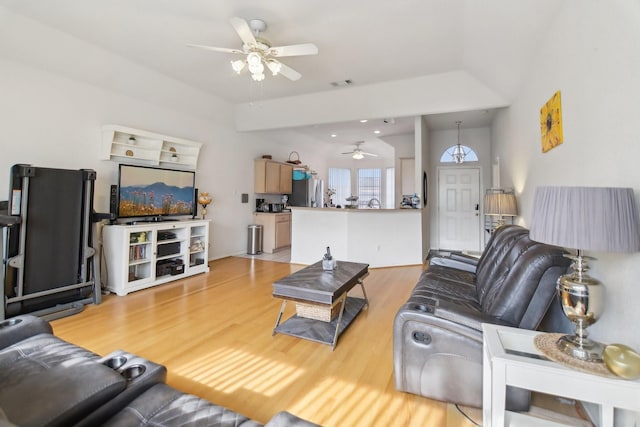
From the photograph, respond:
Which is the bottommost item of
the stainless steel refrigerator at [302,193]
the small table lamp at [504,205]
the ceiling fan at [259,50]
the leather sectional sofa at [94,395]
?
the leather sectional sofa at [94,395]

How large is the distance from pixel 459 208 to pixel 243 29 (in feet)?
19.4

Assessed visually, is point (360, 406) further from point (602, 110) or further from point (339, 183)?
point (339, 183)

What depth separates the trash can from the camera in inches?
250

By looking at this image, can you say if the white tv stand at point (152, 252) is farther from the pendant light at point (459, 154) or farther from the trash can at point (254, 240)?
the pendant light at point (459, 154)

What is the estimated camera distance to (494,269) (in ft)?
7.50

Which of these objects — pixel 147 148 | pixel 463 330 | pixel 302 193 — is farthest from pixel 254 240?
pixel 463 330

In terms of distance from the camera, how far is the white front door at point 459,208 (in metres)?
6.66

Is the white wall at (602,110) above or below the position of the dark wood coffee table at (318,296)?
above

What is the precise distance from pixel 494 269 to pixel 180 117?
5.06m

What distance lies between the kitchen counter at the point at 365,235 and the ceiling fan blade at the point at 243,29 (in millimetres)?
2953

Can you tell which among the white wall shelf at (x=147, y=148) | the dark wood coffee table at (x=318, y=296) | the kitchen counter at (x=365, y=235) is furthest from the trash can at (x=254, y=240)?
the dark wood coffee table at (x=318, y=296)

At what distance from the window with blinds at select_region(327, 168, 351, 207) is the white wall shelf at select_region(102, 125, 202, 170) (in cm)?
558

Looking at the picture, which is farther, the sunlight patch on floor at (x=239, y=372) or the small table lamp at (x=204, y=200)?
the small table lamp at (x=204, y=200)

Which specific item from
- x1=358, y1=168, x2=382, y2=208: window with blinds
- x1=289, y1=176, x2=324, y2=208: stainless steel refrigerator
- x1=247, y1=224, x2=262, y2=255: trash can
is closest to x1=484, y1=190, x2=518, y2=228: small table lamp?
x1=247, y1=224, x2=262, y2=255: trash can
